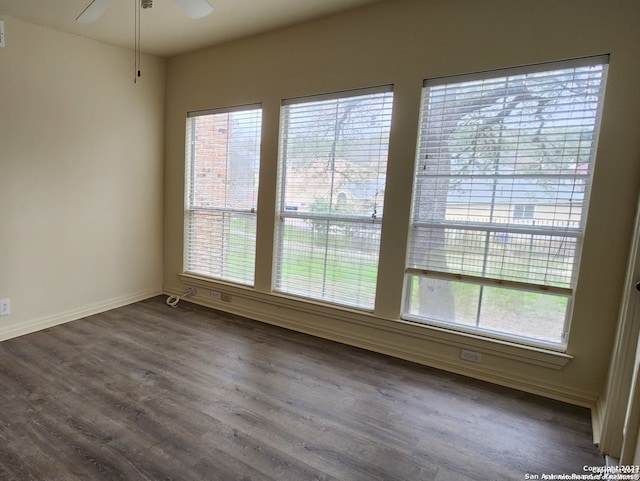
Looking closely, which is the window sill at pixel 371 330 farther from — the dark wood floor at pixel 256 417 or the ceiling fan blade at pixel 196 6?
the ceiling fan blade at pixel 196 6

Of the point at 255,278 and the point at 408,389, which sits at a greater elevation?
the point at 255,278

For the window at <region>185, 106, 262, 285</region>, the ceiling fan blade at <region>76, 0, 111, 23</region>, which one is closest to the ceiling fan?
the ceiling fan blade at <region>76, 0, 111, 23</region>

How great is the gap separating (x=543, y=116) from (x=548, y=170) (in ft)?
1.18

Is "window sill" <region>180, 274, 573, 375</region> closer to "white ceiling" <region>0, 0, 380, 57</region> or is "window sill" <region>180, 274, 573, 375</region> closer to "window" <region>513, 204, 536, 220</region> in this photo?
"window" <region>513, 204, 536, 220</region>

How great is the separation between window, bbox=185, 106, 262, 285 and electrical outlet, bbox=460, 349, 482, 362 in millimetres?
2117

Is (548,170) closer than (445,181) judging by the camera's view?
Yes

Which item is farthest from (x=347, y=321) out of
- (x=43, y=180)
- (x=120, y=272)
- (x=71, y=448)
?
(x=43, y=180)

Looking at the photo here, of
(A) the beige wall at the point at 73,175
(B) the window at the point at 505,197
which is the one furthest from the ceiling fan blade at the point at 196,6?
(A) the beige wall at the point at 73,175

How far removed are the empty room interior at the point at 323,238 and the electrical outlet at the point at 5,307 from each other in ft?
0.05

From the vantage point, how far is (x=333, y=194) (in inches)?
121

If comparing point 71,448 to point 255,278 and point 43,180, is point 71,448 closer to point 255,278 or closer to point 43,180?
point 255,278

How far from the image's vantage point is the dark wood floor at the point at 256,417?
164 cm

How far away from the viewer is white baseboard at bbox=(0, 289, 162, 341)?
9.77ft

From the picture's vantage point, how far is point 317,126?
311cm
